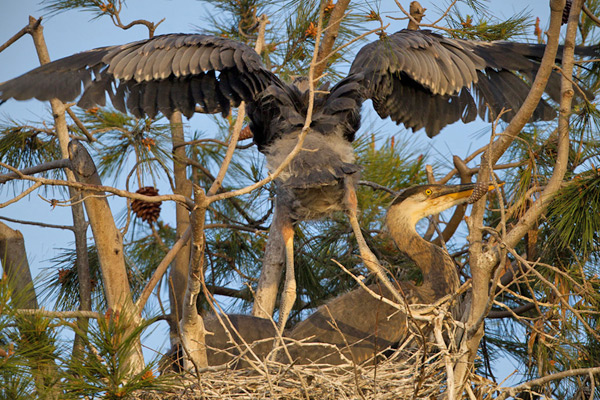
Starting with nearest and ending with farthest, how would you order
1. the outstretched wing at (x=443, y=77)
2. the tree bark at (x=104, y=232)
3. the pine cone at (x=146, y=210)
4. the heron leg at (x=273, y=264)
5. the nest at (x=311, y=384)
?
the nest at (x=311, y=384), the tree bark at (x=104, y=232), the outstretched wing at (x=443, y=77), the heron leg at (x=273, y=264), the pine cone at (x=146, y=210)

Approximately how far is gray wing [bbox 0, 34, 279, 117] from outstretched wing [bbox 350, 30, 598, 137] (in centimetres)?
56

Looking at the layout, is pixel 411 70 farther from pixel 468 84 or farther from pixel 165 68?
pixel 165 68

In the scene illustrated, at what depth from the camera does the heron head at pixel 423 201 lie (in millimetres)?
3918

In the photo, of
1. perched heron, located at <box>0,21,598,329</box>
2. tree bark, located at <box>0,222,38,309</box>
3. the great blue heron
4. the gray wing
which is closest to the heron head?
the great blue heron

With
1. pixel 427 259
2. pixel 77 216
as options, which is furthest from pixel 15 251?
pixel 427 259

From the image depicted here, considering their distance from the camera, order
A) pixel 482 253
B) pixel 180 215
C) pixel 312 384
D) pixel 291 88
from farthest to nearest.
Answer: pixel 180 215 → pixel 291 88 → pixel 312 384 → pixel 482 253

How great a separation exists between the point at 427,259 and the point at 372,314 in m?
0.49

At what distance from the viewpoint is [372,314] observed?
3.58m

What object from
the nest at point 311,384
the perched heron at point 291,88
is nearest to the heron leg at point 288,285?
the perched heron at point 291,88

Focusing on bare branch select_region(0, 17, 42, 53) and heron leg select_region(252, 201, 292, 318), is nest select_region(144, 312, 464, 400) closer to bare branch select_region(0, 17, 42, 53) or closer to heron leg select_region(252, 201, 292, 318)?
heron leg select_region(252, 201, 292, 318)

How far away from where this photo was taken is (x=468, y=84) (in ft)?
12.4

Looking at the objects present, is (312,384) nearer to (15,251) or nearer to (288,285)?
(288,285)

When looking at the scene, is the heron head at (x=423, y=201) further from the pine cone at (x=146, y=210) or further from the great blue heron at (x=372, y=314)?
the pine cone at (x=146, y=210)

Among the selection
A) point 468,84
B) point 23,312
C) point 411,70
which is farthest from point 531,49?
point 23,312
